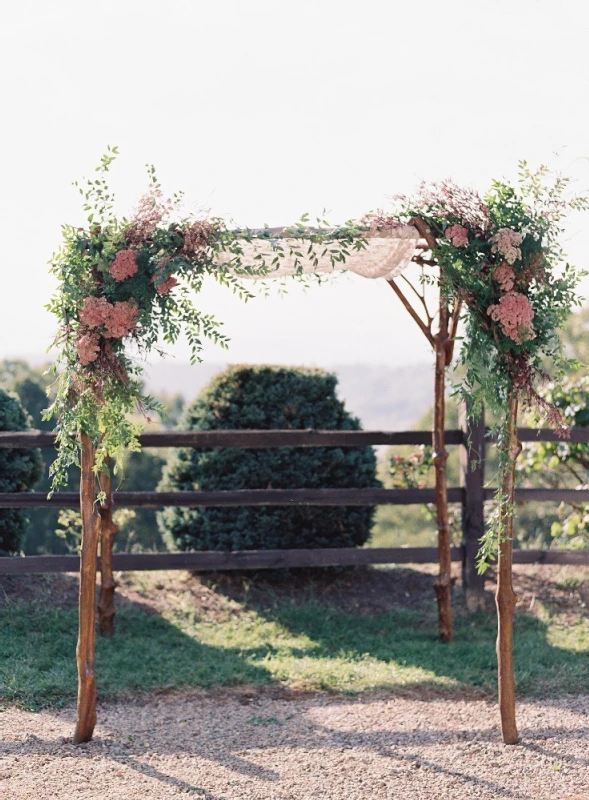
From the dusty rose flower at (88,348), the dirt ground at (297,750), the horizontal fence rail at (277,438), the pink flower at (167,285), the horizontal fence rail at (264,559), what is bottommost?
the dirt ground at (297,750)

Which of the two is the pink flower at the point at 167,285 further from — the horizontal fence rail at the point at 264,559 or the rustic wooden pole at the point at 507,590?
the horizontal fence rail at the point at 264,559

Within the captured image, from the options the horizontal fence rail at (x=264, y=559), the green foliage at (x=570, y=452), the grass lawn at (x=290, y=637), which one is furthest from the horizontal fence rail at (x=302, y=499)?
the green foliage at (x=570, y=452)

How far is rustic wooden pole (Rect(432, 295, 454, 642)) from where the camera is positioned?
240 inches

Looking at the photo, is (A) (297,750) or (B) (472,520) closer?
(A) (297,750)

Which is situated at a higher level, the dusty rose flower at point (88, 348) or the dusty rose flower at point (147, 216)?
the dusty rose flower at point (147, 216)

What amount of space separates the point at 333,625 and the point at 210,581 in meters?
1.19

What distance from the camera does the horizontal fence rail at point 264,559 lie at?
632cm

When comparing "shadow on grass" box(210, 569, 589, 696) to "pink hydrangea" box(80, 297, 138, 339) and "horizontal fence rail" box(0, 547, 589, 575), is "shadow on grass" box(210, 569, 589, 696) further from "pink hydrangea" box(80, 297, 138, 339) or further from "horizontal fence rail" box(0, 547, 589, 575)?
"pink hydrangea" box(80, 297, 138, 339)


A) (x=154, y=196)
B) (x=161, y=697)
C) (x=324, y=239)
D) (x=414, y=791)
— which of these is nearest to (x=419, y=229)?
(x=324, y=239)

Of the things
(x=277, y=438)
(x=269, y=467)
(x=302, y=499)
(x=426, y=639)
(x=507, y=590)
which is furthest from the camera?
(x=269, y=467)

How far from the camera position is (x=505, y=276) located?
422cm

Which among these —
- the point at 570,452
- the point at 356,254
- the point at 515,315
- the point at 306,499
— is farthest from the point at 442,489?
the point at 515,315

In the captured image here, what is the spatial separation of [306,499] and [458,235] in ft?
9.71

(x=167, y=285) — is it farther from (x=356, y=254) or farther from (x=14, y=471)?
(x=14, y=471)
